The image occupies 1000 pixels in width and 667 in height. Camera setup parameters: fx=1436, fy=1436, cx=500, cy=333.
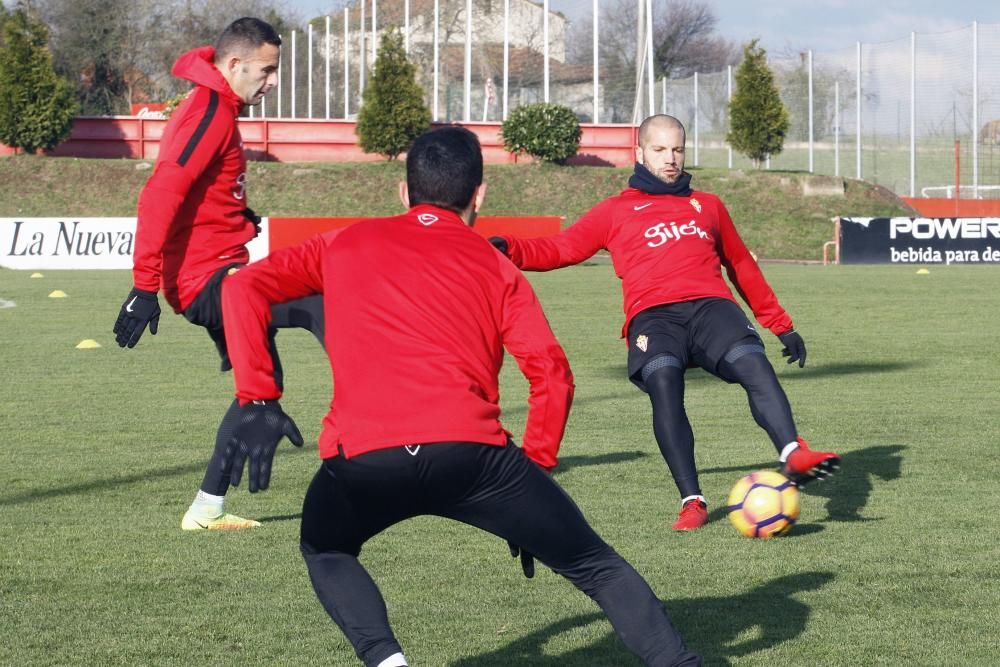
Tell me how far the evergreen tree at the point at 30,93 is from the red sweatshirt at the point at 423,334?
129 feet

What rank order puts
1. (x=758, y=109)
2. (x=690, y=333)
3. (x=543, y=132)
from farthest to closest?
(x=543, y=132) → (x=758, y=109) → (x=690, y=333)

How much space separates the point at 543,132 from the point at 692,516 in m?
35.5

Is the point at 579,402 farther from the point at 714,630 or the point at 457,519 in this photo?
the point at 457,519

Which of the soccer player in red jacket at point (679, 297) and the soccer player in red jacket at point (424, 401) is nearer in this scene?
the soccer player in red jacket at point (424, 401)

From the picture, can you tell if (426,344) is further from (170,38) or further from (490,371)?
(170,38)

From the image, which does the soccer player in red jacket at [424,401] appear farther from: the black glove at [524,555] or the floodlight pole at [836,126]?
the floodlight pole at [836,126]

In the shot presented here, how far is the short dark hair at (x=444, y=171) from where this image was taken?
3.59 meters

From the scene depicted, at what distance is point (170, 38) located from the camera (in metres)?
71.4

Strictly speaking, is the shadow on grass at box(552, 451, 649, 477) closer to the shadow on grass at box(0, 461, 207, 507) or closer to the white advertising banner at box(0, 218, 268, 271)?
the shadow on grass at box(0, 461, 207, 507)

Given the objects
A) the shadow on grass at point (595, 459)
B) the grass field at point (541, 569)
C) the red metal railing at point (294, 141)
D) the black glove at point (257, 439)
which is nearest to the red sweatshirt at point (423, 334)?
the black glove at point (257, 439)

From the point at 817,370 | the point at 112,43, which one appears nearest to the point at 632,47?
the point at 112,43

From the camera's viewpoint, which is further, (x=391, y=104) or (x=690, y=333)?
(x=391, y=104)

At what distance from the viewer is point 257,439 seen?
3615 millimetres

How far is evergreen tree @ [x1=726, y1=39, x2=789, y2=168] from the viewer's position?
131 feet
